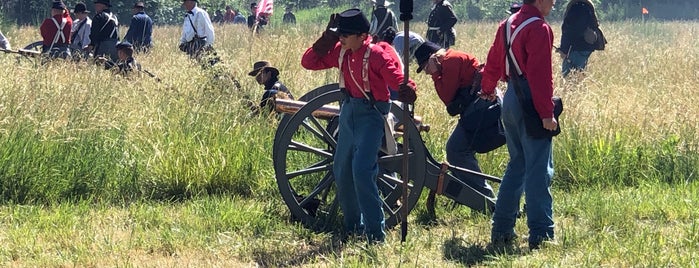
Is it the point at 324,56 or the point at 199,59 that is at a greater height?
the point at 324,56

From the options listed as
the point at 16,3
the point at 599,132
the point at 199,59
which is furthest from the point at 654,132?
the point at 16,3

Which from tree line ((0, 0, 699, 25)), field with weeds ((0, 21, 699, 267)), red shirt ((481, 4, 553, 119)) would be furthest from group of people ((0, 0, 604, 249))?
tree line ((0, 0, 699, 25))

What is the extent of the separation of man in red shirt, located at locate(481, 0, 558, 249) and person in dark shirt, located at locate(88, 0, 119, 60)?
9209 millimetres

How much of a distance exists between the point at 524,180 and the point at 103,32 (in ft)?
31.5

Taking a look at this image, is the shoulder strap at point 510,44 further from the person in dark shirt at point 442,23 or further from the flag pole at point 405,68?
the person in dark shirt at point 442,23

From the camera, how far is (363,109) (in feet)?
17.8

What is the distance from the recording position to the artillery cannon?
234 inches

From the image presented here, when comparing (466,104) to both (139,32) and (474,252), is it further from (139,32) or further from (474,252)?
(139,32)

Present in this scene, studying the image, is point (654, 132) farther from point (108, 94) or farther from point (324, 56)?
point (108, 94)

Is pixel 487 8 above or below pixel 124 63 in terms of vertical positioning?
below

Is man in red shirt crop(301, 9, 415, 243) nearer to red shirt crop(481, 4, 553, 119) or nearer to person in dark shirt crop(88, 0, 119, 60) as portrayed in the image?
red shirt crop(481, 4, 553, 119)

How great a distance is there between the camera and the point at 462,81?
6.43 meters

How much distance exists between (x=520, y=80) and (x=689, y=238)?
Answer: 1.45m

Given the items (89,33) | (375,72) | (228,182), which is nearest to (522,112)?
(375,72)
